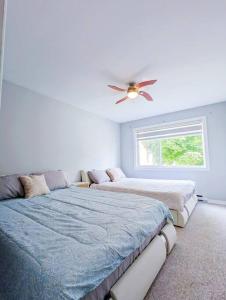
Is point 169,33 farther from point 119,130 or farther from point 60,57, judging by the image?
point 119,130

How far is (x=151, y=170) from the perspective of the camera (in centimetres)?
489

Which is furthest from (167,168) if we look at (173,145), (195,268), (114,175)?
(195,268)

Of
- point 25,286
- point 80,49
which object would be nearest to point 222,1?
point 80,49

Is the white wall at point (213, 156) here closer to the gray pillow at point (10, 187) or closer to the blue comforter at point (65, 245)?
the blue comforter at point (65, 245)

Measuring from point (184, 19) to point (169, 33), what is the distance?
7.6 inches

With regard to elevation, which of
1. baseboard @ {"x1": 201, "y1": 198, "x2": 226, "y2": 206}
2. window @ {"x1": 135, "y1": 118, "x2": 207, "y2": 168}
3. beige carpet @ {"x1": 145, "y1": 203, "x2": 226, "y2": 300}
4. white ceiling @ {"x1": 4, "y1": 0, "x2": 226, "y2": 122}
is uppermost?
white ceiling @ {"x1": 4, "y1": 0, "x2": 226, "y2": 122}

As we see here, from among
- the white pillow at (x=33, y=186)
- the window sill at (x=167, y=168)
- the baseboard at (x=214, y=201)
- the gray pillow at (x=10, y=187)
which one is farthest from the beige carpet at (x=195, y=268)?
the gray pillow at (x=10, y=187)

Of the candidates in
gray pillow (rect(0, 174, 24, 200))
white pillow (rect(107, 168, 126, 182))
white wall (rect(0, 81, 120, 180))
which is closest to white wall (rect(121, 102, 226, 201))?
white pillow (rect(107, 168, 126, 182))

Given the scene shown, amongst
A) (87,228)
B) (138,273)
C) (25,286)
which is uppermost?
(87,228)

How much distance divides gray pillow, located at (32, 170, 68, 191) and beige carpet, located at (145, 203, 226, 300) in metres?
2.00

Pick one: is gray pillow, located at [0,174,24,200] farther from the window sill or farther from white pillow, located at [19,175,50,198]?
the window sill

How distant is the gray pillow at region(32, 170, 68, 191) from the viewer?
276 centimetres

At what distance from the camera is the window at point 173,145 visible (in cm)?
418

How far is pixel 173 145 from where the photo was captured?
4.66 meters
